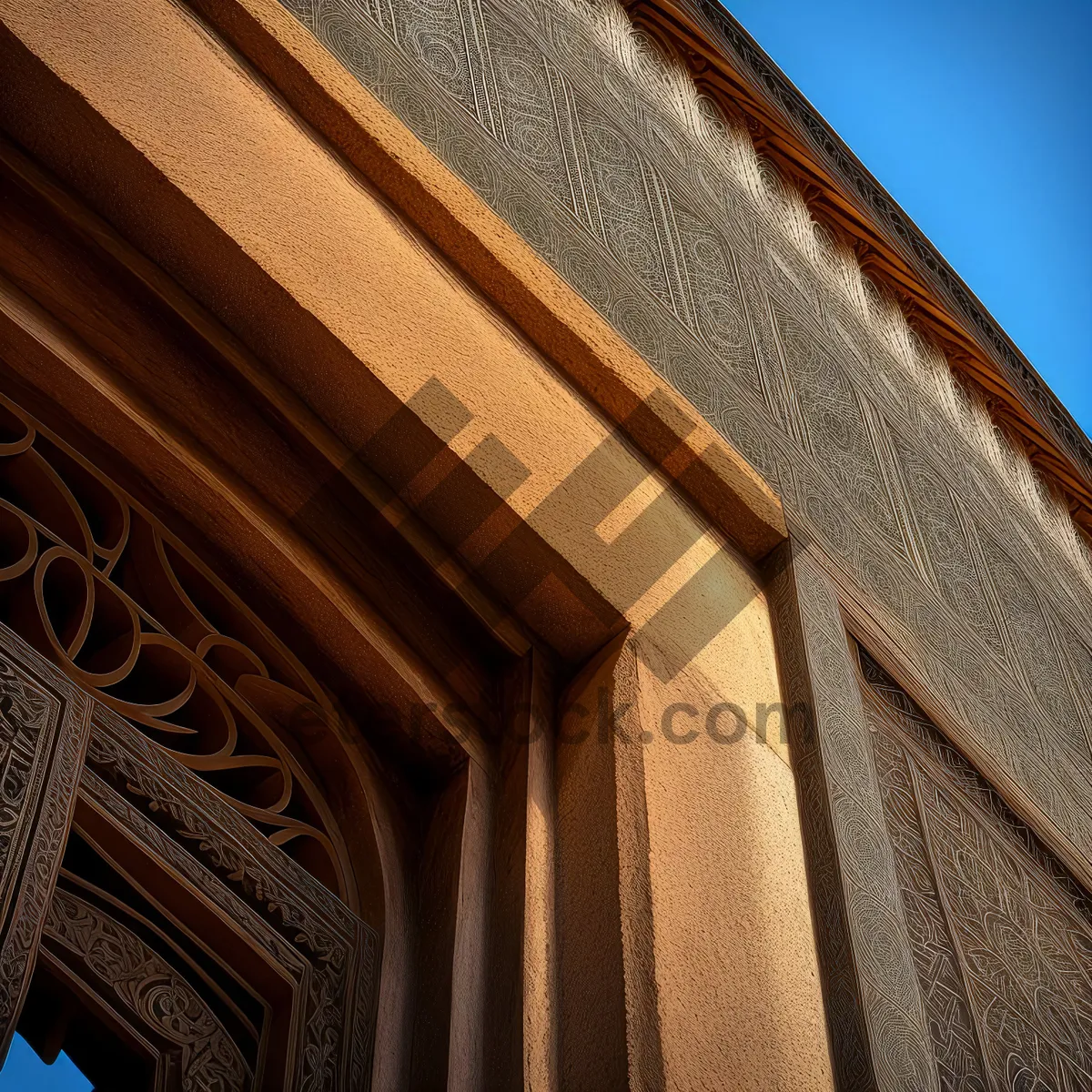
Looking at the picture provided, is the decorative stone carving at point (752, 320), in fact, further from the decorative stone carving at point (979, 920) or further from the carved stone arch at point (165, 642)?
the carved stone arch at point (165, 642)

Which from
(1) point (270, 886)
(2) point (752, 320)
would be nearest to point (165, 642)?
(1) point (270, 886)

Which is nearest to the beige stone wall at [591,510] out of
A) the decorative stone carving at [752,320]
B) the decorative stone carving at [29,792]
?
the decorative stone carving at [752,320]

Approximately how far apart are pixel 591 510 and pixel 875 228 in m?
2.30

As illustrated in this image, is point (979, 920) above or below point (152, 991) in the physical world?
above

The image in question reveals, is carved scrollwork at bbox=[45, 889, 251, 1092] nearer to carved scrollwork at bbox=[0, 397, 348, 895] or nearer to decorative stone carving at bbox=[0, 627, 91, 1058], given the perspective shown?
decorative stone carving at bbox=[0, 627, 91, 1058]

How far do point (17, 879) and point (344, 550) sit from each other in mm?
739

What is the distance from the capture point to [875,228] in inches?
162

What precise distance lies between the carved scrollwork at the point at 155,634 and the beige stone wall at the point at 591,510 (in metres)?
0.31

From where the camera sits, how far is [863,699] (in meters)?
2.46

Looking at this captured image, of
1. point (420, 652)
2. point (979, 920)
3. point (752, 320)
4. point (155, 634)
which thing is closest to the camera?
point (155, 634)

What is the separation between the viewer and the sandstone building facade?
1.66 metres

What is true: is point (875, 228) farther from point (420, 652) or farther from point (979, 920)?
point (420, 652)

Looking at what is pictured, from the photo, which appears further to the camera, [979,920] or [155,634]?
[979,920]

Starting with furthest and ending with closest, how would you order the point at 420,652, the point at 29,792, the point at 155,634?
the point at 420,652, the point at 155,634, the point at 29,792
